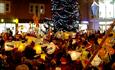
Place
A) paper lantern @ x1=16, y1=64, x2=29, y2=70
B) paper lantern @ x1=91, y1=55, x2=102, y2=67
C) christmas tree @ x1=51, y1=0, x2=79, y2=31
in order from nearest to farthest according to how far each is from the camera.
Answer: paper lantern @ x1=16, y1=64, x2=29, y2=70, paper lantern @ x1=91, y1=55, x2=102, y2=67, christmas tree @ x1=51, y1=0, x2=79, y2=31

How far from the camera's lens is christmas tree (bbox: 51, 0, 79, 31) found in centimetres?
2119

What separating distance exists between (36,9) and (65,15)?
18.3m

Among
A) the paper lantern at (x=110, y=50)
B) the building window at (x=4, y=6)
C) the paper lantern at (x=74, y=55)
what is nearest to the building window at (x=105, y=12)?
the building window at (x=4, y=6)

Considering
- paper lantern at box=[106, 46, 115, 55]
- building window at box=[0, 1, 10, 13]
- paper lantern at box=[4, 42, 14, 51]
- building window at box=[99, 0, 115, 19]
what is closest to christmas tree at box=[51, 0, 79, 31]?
paper lantern at box=[4, 42, 14, 51]

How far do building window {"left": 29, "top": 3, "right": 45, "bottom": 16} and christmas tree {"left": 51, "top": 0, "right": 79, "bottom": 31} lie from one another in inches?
684

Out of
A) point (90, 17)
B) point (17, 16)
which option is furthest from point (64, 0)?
point (90, 17)

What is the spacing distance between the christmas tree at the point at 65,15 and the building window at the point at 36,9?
684 inches

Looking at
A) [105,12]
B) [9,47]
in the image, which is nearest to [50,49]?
[9,47]

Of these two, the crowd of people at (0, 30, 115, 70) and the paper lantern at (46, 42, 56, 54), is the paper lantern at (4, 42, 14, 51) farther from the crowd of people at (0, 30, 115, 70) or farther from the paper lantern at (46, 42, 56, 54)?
the paper lantern at (46, 42, 56, 54)

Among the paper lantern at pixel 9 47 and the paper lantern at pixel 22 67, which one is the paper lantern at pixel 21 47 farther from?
the paper lantern at pixel 22 67

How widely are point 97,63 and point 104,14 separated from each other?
39.3 meters

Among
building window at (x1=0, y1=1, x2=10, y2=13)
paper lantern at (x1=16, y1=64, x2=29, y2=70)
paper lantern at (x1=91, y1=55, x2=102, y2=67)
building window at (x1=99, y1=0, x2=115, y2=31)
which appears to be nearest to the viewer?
paper lantern at (x1=16, y1=64, x2=29, y2=70)

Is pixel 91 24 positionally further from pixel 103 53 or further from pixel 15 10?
pixel 103 53

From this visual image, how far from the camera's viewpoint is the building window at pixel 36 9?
39253 millimetres
